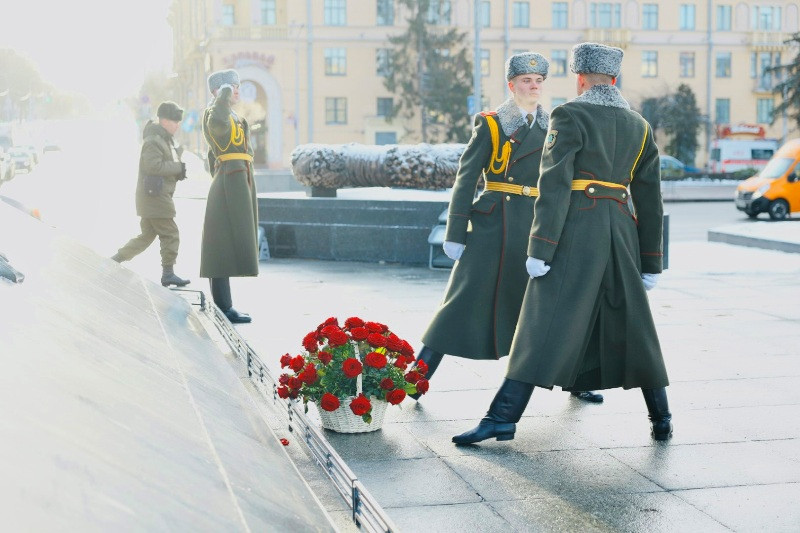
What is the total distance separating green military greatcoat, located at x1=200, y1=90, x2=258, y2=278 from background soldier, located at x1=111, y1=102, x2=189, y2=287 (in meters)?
1.74

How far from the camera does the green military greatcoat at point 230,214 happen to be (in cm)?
838

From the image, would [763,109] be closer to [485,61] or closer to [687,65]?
[687,65]

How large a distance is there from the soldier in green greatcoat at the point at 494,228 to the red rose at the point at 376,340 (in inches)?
23.0

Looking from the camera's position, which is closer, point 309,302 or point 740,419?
point 740,419

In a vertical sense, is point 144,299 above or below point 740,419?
above

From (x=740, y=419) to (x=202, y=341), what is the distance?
274cm

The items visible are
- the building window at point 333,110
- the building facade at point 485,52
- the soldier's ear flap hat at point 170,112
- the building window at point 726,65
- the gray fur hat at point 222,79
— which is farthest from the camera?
the building window at point 726,65

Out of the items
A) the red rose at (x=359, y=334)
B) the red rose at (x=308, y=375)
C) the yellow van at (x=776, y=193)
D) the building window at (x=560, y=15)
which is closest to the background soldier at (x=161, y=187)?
the red rose at (x=359, y=334)

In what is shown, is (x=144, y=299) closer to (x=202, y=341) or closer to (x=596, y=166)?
(x=202, y=341)

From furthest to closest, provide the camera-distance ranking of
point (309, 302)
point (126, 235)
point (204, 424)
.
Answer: point (126, 235) → point (309, 302) → point (204, 424)

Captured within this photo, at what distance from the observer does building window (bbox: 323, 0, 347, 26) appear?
58.5 m

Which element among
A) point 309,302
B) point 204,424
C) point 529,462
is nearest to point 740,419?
point 529,462

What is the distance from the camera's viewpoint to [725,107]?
61281 millimetres

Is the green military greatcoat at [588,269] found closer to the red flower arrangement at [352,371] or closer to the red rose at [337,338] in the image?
the red flower arrangement at [352,371]
